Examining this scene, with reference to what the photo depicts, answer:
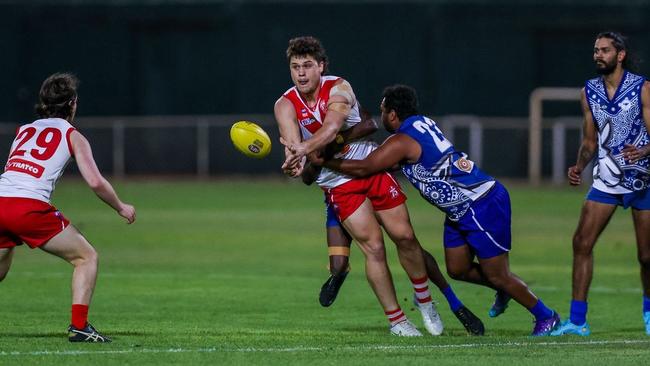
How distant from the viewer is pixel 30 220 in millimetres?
9758

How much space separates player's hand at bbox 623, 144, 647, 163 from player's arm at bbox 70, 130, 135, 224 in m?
3.93

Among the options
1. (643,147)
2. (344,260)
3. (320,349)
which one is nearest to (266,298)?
(344,260)

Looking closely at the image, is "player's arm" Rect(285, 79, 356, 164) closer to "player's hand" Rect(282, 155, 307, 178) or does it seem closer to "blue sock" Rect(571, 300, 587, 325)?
"player's hand" Rect(282, 155, 307, 178)

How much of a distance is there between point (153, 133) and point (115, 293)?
2157 cm

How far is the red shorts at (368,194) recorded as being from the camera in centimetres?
1102

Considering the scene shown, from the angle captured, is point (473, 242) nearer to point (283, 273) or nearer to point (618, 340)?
point (618, 340)

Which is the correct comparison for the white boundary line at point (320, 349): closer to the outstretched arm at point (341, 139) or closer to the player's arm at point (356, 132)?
the outstretched arm at point (341, 139)

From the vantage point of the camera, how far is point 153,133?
117ft

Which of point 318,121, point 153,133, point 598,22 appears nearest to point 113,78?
point 153,133

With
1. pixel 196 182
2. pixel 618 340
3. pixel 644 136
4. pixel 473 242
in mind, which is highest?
pixel 644 136

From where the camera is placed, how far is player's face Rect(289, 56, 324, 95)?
1073cm

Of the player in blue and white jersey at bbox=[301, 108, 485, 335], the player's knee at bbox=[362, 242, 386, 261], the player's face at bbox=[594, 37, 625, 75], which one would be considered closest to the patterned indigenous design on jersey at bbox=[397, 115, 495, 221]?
the player in blue and white jersey at bbox=[301, 108, 485, 335]

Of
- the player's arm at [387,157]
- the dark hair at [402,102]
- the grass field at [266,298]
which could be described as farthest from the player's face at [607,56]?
the grass field at [266,298]

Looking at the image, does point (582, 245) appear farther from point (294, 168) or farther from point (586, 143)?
point (294, 168)
